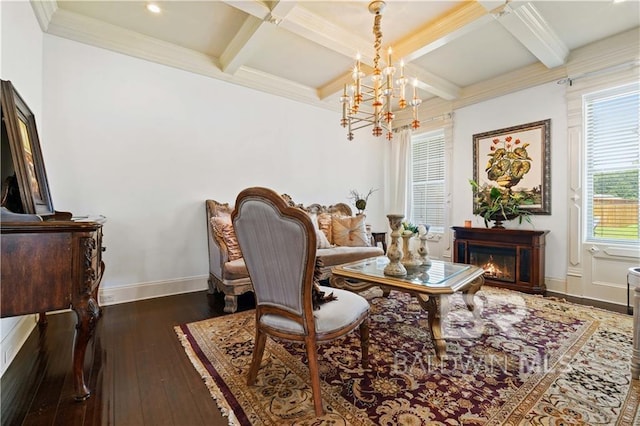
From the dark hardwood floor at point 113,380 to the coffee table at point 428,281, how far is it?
51.3 inches

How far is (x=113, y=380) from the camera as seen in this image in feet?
5.41

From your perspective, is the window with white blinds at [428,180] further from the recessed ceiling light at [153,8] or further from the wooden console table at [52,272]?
the wooden console table at [52,272]

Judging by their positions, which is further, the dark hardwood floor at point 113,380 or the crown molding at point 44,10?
the crown molding at point 44,10

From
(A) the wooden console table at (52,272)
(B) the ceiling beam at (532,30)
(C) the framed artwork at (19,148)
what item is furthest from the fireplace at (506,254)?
(C) the framed artwork at (19,148)

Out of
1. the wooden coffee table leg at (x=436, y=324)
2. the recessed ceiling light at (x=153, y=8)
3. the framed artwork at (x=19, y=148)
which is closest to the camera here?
the framed artwork at (x=19, y=148)

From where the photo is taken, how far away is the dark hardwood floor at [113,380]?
1360 millimetres

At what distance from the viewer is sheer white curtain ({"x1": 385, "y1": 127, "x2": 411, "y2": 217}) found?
5.36 meters

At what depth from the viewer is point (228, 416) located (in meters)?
1.35

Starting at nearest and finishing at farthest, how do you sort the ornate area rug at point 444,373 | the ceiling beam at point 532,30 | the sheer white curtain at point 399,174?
1. the ornate area rug at point 444,373
2. the ceiling beam at point 532,30
3. the sheer white curtain at point 399,174

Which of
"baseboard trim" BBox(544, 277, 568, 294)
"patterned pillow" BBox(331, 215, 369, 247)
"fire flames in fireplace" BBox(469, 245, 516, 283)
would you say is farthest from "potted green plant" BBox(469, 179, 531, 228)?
"patterned pillow" BBox(331, 215, 369, 247)

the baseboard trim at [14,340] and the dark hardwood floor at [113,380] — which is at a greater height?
the baseboard trim at [14,340]

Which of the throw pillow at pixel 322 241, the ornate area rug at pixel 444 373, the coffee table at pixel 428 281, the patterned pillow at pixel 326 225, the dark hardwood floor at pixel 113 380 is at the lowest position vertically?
the dark hardwood floor at pixel 113 380

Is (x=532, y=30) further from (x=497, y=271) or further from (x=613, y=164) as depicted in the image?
(x=497, y=271)

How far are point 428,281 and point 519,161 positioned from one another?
297cm
